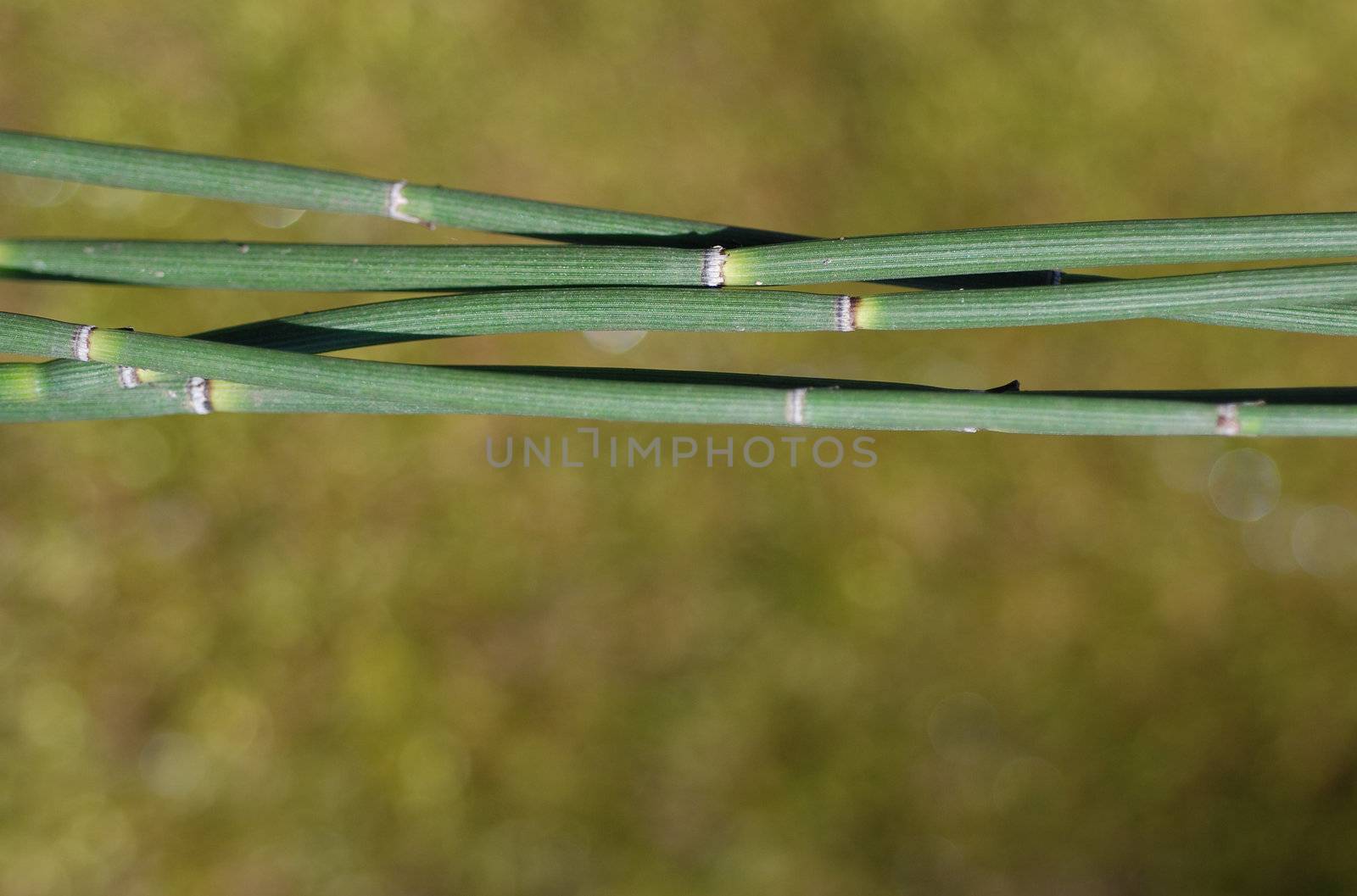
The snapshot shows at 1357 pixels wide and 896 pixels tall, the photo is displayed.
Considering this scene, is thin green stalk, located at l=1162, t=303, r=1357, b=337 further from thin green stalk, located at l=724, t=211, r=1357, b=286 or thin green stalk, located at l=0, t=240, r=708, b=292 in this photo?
thin green stalk, located at l=0, t=240, r=708, b=292

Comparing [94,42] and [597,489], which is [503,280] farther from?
[94,42]

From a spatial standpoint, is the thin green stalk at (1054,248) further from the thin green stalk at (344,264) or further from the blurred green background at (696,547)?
the blurred green background at (696,547)

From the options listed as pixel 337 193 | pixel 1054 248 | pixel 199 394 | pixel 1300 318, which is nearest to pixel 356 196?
pixel 337 193

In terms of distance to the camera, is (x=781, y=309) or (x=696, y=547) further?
(x=696, y=547)

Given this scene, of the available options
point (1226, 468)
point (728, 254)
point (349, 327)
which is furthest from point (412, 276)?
point (1226, 468)

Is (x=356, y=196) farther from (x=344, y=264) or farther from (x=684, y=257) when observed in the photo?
(x=684, y=257)

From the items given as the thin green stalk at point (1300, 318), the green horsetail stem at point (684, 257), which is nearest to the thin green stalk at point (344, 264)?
the green horsetail stem at point (684, 257)
